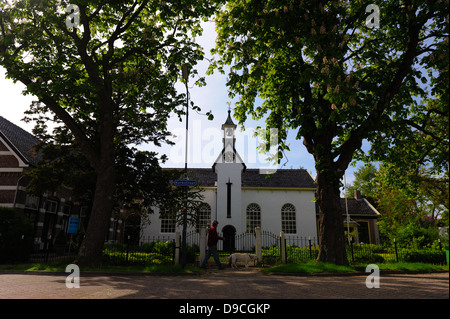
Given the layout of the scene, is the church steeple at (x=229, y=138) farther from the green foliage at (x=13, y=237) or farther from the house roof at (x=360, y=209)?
the green foliage at (x=13, y=237)

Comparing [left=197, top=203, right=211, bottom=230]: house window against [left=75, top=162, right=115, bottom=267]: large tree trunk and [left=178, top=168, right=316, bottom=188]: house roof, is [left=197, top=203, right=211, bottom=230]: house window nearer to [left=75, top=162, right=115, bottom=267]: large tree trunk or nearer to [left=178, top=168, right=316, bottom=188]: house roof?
[left=178, top=168, right=316, bottom=188]: house roof

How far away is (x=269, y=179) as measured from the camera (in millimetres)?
35156

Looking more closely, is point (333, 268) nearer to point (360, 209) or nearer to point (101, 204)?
point (101, 204)

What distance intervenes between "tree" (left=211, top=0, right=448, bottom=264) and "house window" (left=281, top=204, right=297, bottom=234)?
20.6 metres

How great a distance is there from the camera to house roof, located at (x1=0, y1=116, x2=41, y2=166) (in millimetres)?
20344

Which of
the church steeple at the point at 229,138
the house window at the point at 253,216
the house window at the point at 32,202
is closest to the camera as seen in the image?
the house window at the point at 32,202

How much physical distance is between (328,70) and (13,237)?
18100 mm

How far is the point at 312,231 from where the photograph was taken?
3173 centimetres

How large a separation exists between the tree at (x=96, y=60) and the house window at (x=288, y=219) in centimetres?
2209

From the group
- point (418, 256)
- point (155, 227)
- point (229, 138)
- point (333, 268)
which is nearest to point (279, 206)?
point (229, 138)

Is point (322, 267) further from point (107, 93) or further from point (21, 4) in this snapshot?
point (21, 4)

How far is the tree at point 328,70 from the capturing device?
29.1 feet

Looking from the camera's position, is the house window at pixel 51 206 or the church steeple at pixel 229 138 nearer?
the house window at pixel 51 206

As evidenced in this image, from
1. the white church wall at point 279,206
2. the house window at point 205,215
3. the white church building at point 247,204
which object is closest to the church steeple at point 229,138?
the white church building at point 247,204
